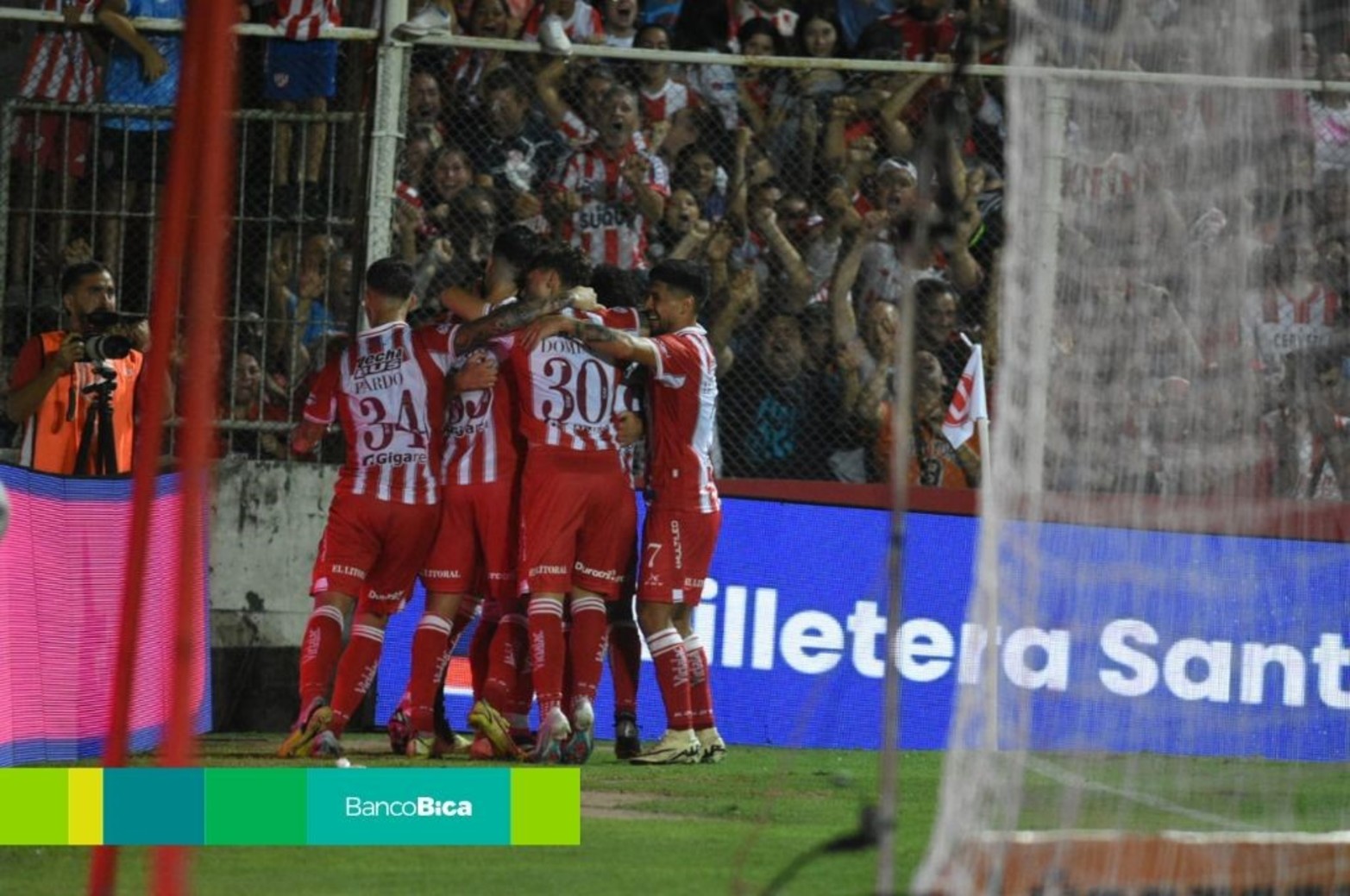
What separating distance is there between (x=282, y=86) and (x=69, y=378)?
6.79 ft

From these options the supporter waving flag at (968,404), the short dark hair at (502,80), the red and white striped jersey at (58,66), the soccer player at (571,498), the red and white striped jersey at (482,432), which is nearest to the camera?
the soccer player at (571,498)

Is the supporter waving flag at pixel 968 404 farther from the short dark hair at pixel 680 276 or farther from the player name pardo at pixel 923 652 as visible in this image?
the short dark hair at pixel 680 276

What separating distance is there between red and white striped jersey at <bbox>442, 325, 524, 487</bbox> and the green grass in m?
1.62

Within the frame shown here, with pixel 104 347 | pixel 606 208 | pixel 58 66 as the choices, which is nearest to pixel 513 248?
pixel 104 347

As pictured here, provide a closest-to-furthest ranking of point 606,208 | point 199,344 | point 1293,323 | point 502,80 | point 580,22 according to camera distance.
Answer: point 199,344 → point 1293,323 → point 502,80 → point 606,208 → point 580,22

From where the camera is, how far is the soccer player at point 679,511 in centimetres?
997

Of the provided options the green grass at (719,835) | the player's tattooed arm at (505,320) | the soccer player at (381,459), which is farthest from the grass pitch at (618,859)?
the player's tattooed arm at (505,320)

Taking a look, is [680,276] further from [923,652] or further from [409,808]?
[409,808]

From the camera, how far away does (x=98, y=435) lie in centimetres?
1070

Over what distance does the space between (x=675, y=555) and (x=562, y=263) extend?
4.61ft

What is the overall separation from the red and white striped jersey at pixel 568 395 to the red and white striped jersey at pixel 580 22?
3.43 m

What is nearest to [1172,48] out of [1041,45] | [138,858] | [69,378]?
[1041,45]

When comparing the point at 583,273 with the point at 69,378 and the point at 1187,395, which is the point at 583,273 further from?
the point at 1187,395

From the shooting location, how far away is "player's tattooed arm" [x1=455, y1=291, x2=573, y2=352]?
9.88 m
